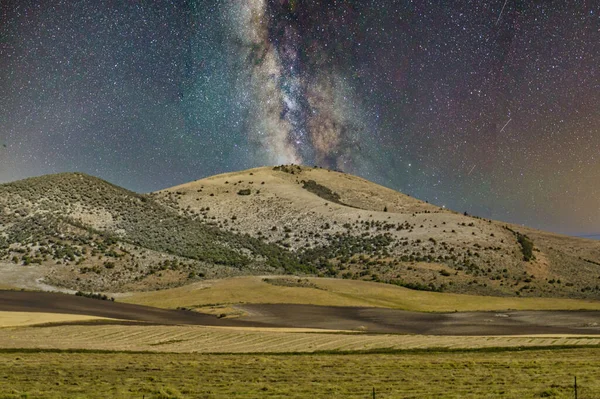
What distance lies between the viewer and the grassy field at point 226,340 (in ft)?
120

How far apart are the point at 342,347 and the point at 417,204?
138 meters

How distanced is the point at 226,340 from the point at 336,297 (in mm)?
33540

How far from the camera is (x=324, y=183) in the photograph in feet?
577

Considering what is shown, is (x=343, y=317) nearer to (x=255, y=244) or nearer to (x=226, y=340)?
(x=226, y=340)

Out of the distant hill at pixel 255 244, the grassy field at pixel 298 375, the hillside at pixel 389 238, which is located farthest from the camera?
the hillside at pixel 389 238

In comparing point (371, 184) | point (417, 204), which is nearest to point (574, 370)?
point (417, 204)

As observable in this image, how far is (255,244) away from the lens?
11875 cm

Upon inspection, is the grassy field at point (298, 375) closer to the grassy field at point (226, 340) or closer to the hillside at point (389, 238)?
the grassy field at point (226, 340)

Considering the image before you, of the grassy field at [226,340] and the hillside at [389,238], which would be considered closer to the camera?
the grassy field at [226,340]

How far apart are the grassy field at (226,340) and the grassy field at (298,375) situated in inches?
107

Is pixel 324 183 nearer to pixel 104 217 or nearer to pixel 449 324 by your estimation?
pixel 104 217

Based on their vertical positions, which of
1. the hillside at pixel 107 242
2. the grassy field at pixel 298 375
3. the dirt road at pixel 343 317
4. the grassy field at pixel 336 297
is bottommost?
the grassy field at pixel 298 375

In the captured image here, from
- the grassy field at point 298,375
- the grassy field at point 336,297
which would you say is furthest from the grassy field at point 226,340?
the grassy field at point 336,297

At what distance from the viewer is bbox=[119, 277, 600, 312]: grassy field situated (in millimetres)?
70438
